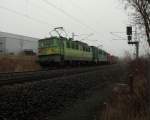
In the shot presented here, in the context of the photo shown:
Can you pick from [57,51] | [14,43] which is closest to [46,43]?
[57,51]

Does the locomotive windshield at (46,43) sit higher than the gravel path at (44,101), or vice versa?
the locomotive windshield at (46,43)

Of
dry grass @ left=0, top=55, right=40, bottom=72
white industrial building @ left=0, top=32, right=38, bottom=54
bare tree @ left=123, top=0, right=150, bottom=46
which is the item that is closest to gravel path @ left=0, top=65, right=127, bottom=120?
bare tree @ left=123, top=0, right=150, bottom=46

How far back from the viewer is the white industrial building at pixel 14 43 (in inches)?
2772

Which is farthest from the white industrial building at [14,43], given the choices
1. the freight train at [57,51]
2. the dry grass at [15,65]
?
the freight train at [57,51]

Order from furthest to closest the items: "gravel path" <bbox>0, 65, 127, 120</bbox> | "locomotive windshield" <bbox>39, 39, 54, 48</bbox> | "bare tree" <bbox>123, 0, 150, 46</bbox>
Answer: "locomotive windshield" <bbox>39, 39, 54, 48</bbox>, "bare tree" <bbox>123, 0, 150, 46</bbox>, "gravel path" <bbox>0, 65, 127, 120</bbox>

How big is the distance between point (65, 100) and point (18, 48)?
65.9 meters

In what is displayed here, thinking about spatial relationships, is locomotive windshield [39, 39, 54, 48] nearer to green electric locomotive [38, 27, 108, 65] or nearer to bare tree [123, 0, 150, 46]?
green electric locomotive [38, 27, 108, 65]

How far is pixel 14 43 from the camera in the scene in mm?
75062

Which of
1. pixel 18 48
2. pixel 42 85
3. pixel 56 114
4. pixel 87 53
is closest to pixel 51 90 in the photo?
pixel 42 85

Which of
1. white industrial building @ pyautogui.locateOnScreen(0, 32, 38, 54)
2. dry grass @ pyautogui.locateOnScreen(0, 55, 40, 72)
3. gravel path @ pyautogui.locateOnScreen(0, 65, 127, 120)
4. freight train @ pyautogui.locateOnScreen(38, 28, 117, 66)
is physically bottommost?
gravel path @ pyautogui.locateOnScreen(0, 65, 127, 120)

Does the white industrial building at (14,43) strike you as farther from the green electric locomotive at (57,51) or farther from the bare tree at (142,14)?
the bare tree at (142,14)

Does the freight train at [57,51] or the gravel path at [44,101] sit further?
the freight train at [57,51]

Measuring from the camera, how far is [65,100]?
11.3 m

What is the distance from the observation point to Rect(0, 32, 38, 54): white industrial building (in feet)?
231
